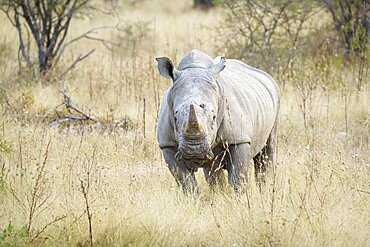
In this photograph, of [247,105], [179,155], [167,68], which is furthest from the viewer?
[247,105]

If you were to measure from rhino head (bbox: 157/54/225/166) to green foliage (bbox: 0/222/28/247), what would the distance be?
1.17 metres

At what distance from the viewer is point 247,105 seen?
19.2ft

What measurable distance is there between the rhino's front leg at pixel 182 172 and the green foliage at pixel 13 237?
1.24 metres

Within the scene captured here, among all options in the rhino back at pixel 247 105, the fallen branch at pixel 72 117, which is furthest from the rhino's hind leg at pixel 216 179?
the fallen branch at pixel 72 117

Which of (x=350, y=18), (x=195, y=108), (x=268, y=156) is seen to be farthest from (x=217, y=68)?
(x=350, y=18)

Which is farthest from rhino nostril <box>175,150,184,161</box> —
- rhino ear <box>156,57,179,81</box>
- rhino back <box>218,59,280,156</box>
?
rhino ear <box>156,57,179,81</box>

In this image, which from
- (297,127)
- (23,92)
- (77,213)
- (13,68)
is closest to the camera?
(77,213)

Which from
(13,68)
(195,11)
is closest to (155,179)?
(13,68)

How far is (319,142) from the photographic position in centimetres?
807

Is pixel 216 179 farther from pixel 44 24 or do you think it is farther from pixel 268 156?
pixel 44 24

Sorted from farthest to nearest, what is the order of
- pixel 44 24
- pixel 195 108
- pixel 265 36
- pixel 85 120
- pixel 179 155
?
pixel 265 36, pixel 44 24, pixel 85 120, pixel 179 155, pixel 195 108

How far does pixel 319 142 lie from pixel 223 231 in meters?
3.30

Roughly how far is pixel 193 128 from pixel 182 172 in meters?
0.78

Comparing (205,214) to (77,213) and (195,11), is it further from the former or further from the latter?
(195,11)
